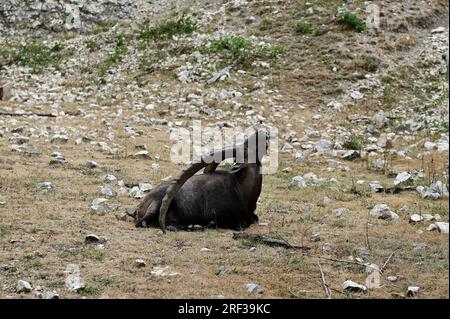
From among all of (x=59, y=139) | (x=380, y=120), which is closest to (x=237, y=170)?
(x=59, y=139)

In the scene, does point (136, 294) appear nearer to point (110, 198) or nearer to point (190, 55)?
point (110, 198)

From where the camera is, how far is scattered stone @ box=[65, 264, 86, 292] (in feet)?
19.7

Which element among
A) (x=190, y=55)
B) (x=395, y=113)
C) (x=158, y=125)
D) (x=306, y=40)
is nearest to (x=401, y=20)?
(x=306, y=40)

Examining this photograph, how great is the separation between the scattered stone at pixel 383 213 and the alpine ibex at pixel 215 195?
1.48 meters

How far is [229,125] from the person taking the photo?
49.6ft

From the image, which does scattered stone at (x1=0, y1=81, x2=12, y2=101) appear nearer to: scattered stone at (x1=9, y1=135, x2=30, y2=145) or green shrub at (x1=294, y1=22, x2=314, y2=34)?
scattered stone at (x1=9, y1=135, x2=30, y2=145)

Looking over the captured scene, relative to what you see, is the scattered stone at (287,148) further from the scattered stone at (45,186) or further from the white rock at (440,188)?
the scattered stone at (45,186)

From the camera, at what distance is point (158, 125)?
15258 millimetres

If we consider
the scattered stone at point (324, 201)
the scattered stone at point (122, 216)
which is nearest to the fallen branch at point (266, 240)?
the scattered stone at point (122, 216)

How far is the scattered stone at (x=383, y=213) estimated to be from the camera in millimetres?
8609

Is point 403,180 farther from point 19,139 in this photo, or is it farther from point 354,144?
point 19,139

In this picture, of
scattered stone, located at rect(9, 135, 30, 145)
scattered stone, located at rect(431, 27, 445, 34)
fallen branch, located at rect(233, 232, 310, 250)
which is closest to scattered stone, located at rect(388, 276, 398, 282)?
fallen branch, located at rect(233, 232, 310, 250)

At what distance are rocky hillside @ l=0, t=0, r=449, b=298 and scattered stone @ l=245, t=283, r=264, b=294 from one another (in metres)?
0.01

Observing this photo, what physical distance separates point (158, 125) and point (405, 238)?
849 centimetres
